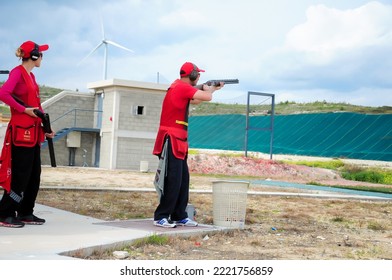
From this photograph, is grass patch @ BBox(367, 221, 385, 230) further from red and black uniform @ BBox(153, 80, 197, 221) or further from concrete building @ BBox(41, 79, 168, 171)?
concrete building @ BBox(41, 79, 168, 171)

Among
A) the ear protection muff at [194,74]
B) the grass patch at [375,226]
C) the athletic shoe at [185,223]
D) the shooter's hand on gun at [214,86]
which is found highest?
the ear protection muff at [194,74]

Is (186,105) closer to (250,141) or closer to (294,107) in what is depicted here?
(250,141)

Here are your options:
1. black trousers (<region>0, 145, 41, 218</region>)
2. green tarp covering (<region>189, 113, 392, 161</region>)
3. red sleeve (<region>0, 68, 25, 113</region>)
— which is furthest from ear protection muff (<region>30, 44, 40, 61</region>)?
green tarp covering (<region>189, 113, 392, 161</region>)

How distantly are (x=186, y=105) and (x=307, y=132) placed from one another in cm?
3502

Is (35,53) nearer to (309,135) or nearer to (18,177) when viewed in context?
(18,177)

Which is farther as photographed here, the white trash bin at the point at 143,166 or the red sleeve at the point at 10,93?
the white trash bin at the point at 143,166

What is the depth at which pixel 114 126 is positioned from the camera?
3012 centimetres

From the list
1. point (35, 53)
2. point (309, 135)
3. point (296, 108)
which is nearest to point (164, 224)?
point (35, 53)

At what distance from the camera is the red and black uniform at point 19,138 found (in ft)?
26.6

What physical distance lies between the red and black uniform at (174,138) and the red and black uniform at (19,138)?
4.75 feet

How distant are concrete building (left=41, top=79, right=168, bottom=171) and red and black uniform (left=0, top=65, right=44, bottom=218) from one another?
20861 mm

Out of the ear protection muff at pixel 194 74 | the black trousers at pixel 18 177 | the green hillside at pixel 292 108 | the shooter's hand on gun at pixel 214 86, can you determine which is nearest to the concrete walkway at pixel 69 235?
the black trousers at pixel 18 177

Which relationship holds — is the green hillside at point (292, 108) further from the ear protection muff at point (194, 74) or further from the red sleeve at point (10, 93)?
the red sleeve at point (10, 93)
